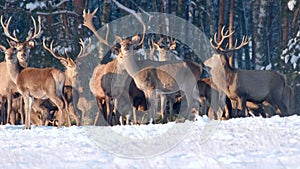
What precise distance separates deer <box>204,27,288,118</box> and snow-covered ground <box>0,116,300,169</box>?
480cm

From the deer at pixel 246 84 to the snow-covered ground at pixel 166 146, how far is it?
15.7ft

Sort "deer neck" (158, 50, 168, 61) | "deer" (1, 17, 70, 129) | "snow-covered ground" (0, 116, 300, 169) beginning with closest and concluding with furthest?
"snow-covered ground" (0, 116, 300, 169), "deer" (1, 17, 70, 129), "deer neck" (158, 50, 168, 61)

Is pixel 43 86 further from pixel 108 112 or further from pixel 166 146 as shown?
pixel 166 146

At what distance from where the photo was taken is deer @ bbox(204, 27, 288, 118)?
53.6 ft

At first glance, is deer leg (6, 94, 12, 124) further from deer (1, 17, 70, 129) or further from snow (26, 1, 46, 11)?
snow (26, 1, 46, 11)

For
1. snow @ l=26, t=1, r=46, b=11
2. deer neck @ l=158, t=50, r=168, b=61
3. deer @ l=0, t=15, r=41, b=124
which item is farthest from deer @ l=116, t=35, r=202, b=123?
snow @ l=26, t=1, r=46, b=11

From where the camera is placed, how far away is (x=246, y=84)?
16469 mm

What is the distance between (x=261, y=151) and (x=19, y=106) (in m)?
11.0

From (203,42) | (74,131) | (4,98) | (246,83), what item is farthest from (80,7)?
(74,131)

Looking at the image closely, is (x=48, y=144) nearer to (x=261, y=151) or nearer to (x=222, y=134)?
(x=222, y=134)

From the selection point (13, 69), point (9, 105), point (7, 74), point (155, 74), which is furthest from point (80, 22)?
point (155, 74)

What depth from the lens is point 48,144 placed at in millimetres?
9523

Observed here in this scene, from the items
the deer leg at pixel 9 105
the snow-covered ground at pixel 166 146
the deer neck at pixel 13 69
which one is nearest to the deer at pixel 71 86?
the deer leg at pixel 9 105

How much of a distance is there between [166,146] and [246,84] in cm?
795
